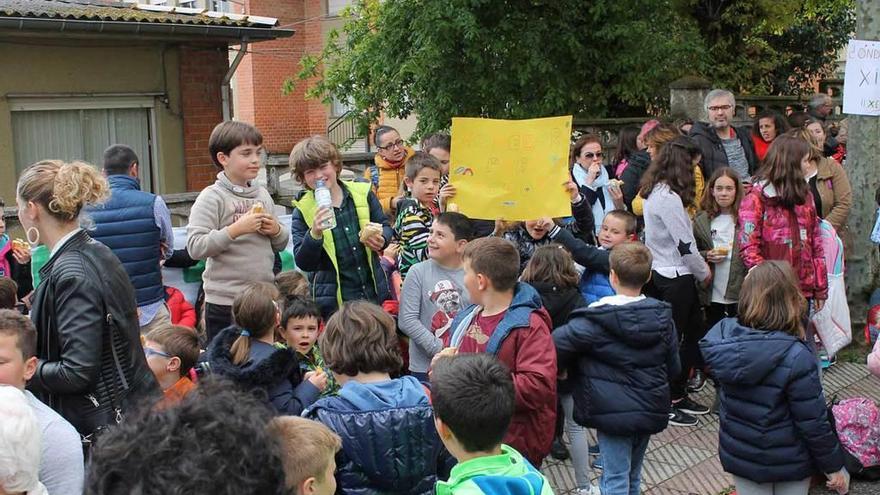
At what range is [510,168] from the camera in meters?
5.79

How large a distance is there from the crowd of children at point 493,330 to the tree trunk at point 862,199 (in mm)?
2176

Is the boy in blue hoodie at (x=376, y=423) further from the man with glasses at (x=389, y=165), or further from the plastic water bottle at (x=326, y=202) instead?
the man with glasses at (x=389, y=165)

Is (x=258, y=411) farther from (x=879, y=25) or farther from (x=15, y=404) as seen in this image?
(x=879, y=25)

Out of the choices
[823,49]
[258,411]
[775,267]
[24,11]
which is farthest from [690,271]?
[823,49]

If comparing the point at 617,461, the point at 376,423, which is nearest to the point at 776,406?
the point at 617,461

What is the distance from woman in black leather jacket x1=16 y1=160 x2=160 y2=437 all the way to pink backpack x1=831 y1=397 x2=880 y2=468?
13.7 ft

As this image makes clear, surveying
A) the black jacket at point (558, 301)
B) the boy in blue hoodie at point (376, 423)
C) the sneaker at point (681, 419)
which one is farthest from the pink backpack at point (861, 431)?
the boy in blue hoodie at point (376, 423)

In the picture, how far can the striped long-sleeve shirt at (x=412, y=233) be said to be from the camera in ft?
18.4

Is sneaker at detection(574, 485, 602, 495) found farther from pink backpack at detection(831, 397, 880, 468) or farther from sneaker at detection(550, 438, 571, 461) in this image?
pink backpack at detection(831, 397, 880, 468)

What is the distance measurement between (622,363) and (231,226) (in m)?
2.15

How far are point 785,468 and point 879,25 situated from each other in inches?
207

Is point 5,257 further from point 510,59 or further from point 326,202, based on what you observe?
point 510,59

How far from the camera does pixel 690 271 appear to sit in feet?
21.5

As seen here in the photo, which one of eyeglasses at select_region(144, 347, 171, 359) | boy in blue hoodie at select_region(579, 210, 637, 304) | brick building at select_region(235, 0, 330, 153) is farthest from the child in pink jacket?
brick building at select_region(235, 0, 330, 153)
